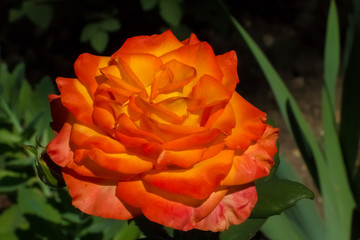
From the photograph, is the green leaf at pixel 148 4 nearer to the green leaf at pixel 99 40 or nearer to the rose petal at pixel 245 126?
the green leaf at pixel 99 40

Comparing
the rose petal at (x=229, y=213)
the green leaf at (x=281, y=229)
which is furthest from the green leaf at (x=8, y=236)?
the rose petal at (x=229, y=213)

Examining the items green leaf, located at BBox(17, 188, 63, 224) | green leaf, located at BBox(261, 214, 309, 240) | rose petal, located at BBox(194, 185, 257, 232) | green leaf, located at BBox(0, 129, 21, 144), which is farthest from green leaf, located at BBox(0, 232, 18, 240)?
rose petal, located at BBox(194, 185, 257, 232)

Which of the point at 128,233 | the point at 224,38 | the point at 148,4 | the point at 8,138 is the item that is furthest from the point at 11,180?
the point at 224,38

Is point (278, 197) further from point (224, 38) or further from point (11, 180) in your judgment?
point (224, 38)

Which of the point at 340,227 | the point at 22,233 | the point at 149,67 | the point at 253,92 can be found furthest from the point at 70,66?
the point at 149,67

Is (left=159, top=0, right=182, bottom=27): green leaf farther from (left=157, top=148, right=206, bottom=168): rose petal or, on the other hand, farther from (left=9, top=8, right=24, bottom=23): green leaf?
(left=157, top=148, right=206, bottom=168): rose petal

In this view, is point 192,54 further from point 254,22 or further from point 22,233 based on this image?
point 254,22
